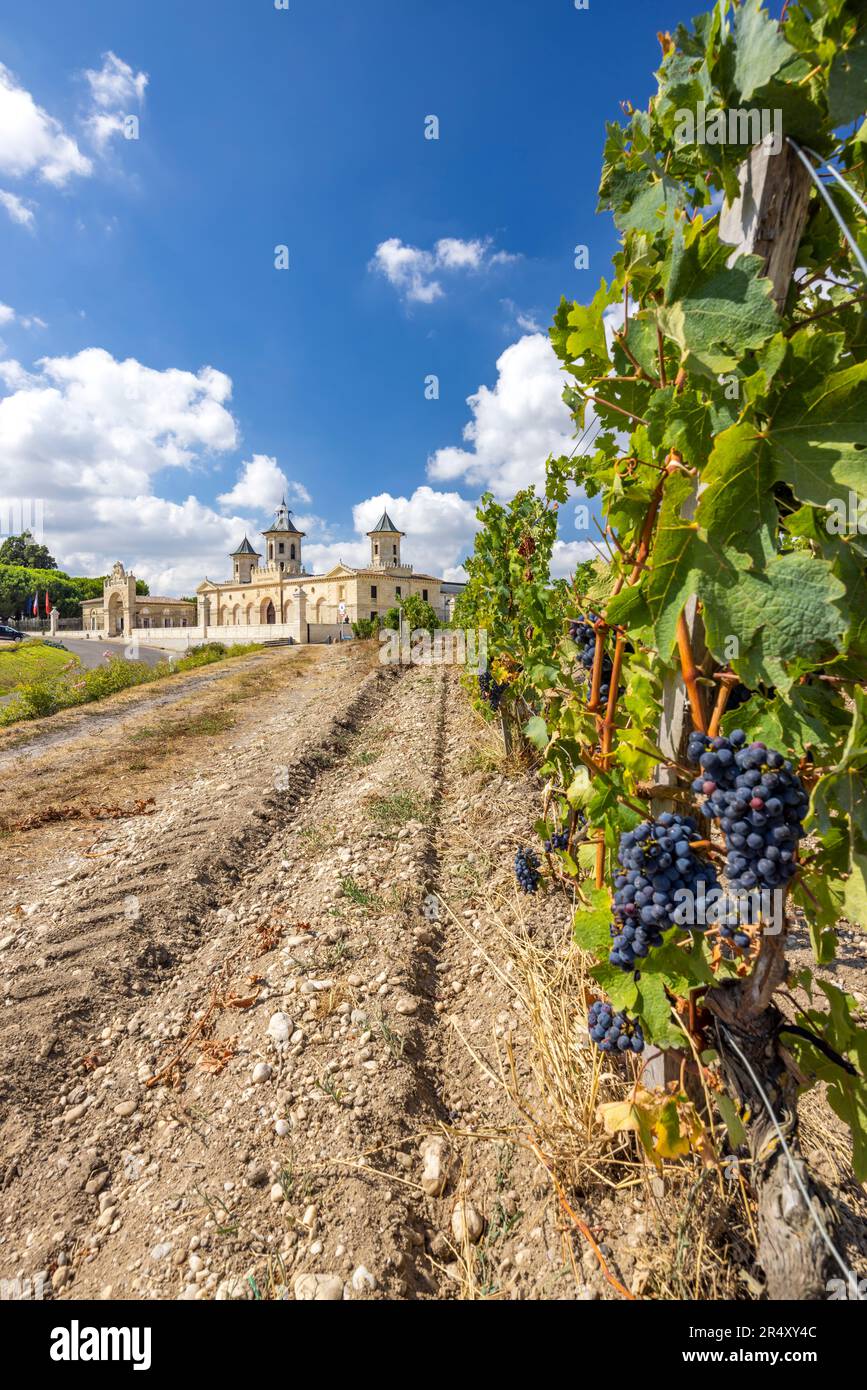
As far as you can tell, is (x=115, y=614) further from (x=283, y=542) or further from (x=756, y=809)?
(x=756, y=809)

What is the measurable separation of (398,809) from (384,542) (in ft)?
226

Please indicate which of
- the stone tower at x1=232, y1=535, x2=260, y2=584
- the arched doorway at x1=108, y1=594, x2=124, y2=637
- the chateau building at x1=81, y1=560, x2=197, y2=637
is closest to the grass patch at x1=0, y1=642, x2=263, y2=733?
the chateau building at x1=81, y1=560, x2=197, y2=637

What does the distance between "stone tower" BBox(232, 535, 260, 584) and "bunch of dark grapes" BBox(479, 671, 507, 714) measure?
76.9 meters

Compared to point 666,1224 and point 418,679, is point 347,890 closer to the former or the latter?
point 666,1224

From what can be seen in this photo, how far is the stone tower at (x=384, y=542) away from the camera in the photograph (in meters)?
71.5

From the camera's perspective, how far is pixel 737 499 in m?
1.12

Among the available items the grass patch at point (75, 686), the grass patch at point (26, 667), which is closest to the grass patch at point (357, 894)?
the grass patch at point (75, 686)

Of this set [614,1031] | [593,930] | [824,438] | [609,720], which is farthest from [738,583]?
[614,1031]

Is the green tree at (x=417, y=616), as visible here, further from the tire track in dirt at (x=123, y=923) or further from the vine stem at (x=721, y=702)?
the vine stem at (x=721, y=702)

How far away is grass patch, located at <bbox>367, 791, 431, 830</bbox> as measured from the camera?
560cm

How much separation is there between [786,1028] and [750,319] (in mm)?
1669

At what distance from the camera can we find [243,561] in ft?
263

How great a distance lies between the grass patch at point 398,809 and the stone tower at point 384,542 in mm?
67030
